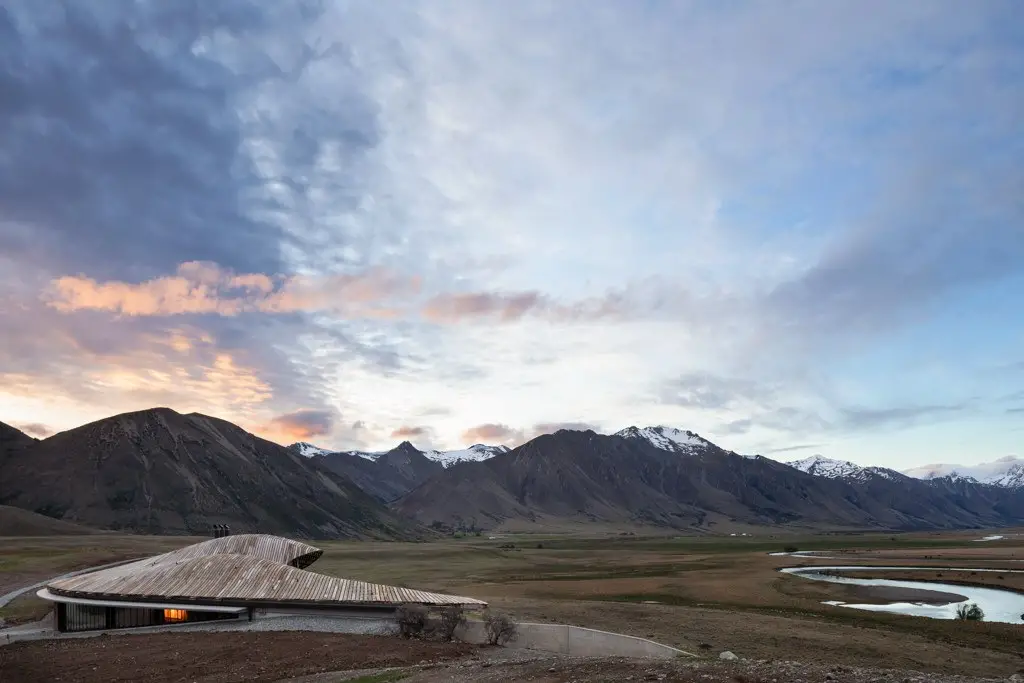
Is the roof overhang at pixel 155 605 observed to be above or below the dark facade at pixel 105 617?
above

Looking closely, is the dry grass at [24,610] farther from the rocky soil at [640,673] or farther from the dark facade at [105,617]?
the rocky soil at [640,673]

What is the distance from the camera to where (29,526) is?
143125 millimetres

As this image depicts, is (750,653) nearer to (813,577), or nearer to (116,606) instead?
(116,606)

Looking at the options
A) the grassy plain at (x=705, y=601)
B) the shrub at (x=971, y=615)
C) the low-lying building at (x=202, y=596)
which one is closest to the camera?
the grassy plain at (x=705, y=601)

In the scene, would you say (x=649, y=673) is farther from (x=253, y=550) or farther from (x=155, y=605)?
(x=253, y=550)

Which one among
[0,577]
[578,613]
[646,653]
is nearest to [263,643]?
[646,653]

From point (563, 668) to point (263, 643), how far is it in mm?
15534

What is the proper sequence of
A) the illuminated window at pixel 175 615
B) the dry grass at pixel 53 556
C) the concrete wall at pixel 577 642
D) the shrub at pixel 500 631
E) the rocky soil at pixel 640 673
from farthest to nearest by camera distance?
the dry grass at pixel 53 556 → the illuminated window at pixel 175 615 → the shrub at pixel 500 631 → the concrete wall at pixel 577 642 → the rocky soil at pixel 640 673

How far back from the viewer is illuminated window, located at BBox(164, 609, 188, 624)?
119 ft

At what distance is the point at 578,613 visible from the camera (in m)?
45.0

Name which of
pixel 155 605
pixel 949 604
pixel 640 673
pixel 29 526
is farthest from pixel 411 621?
pixel 29 526

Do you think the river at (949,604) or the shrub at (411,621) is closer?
the shrub at (411,621)

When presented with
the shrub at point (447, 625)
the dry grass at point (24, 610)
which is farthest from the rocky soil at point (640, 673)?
the dry grass at point (24, 610)

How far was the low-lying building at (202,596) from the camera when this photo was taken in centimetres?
3588
